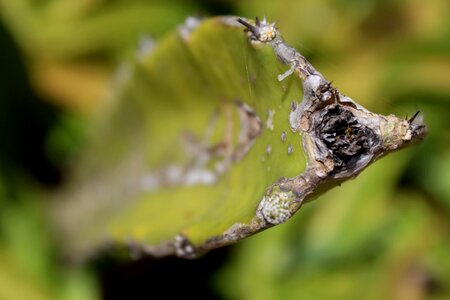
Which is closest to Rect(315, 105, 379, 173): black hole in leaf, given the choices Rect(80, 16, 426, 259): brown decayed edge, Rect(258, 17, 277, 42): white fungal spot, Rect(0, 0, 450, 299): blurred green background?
Rect(80, 16, 426, 259): brown decayed edge

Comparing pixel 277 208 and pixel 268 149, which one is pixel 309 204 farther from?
pixel 277 208

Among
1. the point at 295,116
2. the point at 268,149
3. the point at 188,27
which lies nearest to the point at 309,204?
the point at 188,27

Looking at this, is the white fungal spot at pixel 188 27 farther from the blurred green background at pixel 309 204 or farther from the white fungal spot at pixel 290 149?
the blurred green background at pixel 309 204

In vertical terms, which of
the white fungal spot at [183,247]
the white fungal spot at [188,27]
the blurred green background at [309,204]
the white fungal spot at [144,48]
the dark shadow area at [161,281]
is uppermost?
the white fungal spot at [188,27]

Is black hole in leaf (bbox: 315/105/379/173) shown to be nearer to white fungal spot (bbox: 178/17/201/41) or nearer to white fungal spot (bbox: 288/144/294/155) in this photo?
white fungal spot (bbox: 288/144/294/155)

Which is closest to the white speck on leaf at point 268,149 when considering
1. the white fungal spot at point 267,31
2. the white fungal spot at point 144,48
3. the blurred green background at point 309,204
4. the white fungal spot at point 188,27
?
the white fungal spot at point 267,31
